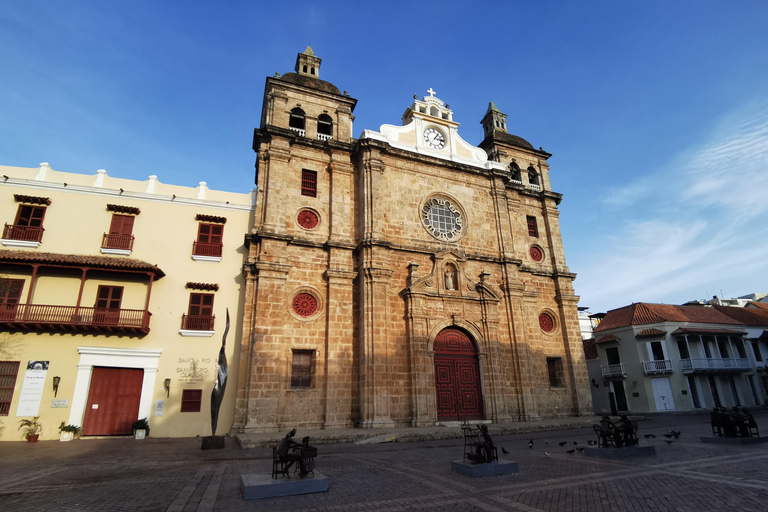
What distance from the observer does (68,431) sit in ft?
51.2

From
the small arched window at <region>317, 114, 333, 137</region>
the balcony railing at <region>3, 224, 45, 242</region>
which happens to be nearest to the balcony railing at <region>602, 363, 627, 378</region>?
the small arched window at <region>317, 114, 333, 137</region>

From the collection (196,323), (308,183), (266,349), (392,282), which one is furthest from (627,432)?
(308,183)

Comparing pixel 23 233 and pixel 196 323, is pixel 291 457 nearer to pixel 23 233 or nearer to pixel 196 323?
pixel 196 323

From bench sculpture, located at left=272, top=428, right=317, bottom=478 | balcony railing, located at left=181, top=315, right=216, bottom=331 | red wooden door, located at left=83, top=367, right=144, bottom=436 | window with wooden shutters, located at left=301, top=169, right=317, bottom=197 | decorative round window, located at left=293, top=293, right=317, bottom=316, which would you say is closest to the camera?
bench sculpture, located at left=272, top=428, right=317, bottom=478

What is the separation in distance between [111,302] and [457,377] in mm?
15307

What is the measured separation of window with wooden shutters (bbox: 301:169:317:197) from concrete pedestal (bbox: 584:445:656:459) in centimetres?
1527

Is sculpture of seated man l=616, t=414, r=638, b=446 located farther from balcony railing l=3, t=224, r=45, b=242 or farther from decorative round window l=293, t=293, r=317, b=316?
balcony railing l=3, t=224, r=45, b=242

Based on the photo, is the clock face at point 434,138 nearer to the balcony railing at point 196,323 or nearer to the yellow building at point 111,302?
the yellow building at point 111,302

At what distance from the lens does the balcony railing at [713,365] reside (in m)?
29.5

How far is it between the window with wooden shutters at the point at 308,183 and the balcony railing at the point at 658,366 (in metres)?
26.3

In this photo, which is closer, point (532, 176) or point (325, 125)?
point (325, 125)

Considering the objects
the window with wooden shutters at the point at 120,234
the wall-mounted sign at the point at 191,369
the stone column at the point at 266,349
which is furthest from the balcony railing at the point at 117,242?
the stone column at the point at 266,349

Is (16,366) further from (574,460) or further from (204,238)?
(574,460)

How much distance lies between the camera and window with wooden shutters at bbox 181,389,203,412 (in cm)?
1708
